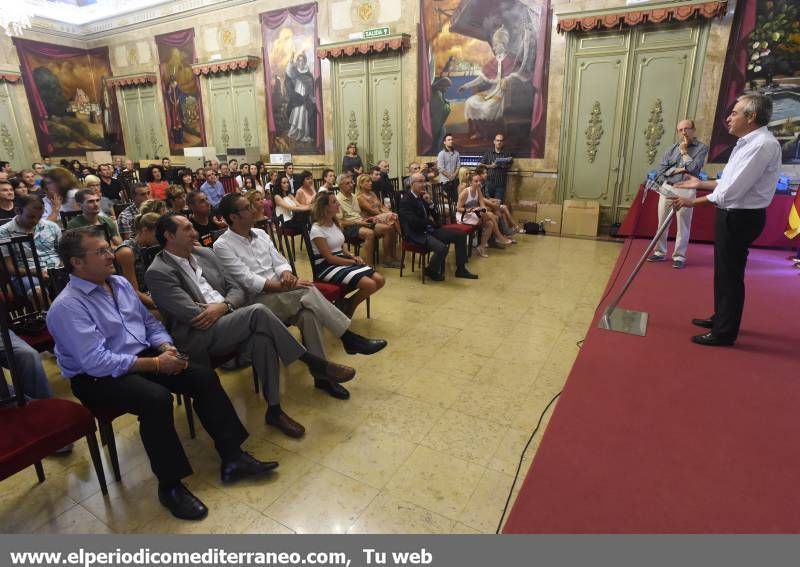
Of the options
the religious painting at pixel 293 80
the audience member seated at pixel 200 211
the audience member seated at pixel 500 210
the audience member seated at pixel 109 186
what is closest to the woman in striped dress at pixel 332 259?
the audience member seated at pixel 200 211

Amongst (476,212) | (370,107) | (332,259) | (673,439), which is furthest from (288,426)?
(370,107)

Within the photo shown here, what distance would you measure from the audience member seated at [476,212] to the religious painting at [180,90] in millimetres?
7628

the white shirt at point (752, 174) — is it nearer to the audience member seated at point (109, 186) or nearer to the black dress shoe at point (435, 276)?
the black dress shoe at point (435, 276)

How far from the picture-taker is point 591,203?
7180mm

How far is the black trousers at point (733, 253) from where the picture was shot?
104 inches

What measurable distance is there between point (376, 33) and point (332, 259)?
640 cm

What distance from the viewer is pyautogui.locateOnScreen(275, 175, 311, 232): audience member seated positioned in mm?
5391

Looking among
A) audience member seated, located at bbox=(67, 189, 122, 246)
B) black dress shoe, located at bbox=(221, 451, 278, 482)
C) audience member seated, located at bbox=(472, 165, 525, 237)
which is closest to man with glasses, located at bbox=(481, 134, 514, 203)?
audience member seated, located at bbox=(472, 165, 525, 237)

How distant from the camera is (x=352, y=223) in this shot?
5008 mm

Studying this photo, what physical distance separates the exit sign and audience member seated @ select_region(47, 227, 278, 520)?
24.9 ft

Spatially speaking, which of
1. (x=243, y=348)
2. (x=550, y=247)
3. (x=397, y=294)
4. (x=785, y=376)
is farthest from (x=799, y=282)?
(x=243, y=348)

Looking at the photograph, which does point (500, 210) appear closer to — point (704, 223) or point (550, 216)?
point (550, 216)

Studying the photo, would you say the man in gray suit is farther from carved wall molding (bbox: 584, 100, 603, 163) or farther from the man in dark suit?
carved wall molding (bbox: 584, 100, 603, 163)

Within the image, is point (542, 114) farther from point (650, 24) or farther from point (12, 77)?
point (12, 77)
